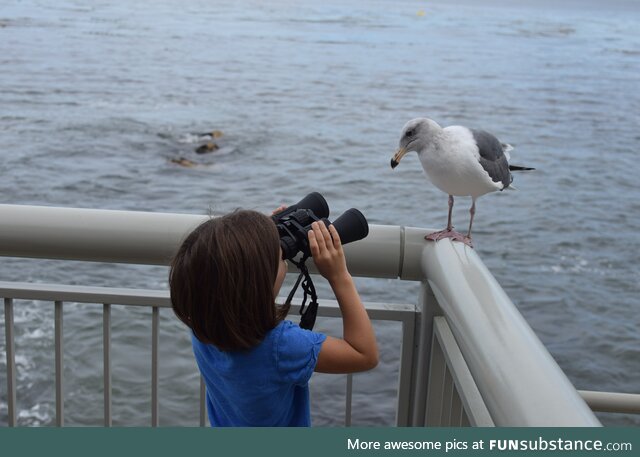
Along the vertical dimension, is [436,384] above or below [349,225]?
below

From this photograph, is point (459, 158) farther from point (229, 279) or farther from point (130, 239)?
point (229, 279)

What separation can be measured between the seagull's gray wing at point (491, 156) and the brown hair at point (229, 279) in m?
1.46

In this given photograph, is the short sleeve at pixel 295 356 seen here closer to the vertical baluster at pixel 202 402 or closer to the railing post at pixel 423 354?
the railing post at pixel 423 354

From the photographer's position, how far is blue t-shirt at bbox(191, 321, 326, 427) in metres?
1.82

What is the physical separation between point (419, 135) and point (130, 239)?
137cm

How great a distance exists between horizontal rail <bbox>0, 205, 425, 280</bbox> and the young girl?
325 millimetres

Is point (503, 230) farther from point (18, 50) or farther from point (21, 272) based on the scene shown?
point (18, 50)

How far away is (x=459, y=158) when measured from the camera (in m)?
2.99

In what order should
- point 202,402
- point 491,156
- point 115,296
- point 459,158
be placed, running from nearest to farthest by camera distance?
point 115,296, point 202,402, point 459,158, point 491,156

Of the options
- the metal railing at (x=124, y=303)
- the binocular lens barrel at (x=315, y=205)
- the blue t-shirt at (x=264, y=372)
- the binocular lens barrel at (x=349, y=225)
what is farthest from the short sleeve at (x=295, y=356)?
the metal railing at (x=124, y=303)

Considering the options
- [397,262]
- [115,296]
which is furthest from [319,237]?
[115,296]

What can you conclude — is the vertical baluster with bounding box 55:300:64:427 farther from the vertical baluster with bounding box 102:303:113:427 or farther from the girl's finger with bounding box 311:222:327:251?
the girl's finger with bounding box 311:222:327:251

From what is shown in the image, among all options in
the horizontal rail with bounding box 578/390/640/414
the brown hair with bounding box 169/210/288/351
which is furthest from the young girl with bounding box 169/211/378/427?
the horizontal rail with bounding box 578/390/640/414

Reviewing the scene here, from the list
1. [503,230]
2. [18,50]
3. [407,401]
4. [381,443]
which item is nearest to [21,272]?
[503,230]
